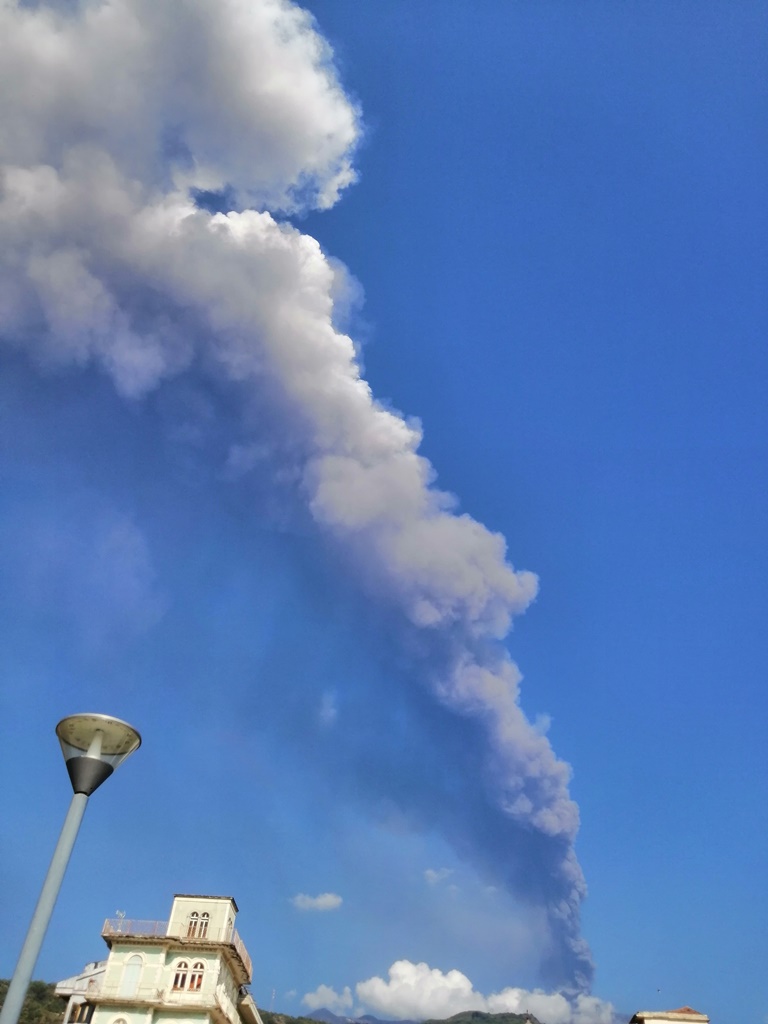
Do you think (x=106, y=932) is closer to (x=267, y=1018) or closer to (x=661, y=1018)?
(x=661, y=1018)

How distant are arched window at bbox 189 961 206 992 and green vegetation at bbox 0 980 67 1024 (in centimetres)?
4217

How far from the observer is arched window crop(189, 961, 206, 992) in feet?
166

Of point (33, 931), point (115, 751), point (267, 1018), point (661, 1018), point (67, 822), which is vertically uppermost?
point (267, 1018)

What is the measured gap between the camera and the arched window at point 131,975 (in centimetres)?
4959

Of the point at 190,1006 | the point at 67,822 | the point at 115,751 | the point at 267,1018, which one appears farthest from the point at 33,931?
the point at 267,1018

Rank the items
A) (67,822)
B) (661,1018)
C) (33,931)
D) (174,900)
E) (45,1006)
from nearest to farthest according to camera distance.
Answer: (33,931), (67,822), (661,1018), (174,900), (45,1006)

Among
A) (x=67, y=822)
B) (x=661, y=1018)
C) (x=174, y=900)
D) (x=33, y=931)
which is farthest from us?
(x=174, y=900)

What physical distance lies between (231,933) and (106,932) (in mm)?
7752

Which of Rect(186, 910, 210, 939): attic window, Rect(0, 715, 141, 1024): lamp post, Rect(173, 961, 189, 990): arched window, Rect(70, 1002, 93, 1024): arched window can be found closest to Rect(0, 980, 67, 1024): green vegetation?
Rect(70, 1002, 93, 1024): arched window

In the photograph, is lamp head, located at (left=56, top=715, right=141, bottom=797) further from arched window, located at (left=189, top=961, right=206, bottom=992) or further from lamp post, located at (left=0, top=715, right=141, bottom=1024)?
arched window, located at (left=189, top=961, right=206, bottom=992)

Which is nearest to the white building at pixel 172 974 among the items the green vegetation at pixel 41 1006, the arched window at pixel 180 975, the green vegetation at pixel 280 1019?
the arched window at pixel 180 975

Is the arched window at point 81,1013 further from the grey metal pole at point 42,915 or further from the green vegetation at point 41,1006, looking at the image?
the grey metal pole at point 42,915

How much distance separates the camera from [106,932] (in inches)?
2026

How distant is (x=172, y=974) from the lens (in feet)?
167
